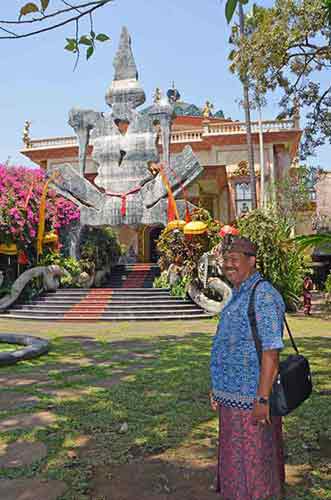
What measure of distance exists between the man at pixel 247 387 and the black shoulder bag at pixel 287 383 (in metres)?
0.03

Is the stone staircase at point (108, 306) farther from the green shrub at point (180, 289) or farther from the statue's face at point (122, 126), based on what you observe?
the statue's face at point (122, 126)

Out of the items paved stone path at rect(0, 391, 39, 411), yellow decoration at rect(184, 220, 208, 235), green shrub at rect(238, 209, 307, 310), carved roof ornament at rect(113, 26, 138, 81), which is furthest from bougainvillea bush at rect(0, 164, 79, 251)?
paved stone path at rect(0, 391, 39, 411)

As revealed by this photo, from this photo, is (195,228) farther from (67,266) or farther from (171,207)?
(67,266)

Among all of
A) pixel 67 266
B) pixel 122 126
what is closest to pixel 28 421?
pixel 67 266

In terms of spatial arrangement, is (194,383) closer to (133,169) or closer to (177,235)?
(177,235)

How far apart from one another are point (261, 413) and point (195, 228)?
10802mm

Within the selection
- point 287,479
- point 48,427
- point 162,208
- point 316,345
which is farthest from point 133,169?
point 287,479

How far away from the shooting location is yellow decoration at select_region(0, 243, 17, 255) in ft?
48.2

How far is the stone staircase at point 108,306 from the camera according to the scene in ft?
41.2

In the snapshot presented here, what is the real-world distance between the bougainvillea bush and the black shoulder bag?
13.1 meters

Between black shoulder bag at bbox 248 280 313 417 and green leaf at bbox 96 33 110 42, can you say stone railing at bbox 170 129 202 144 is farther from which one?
black shoulder bag at bbox 248 280 313 417

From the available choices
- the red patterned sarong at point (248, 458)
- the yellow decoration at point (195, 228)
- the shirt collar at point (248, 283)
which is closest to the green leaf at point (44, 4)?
the shirt collar at point (248, 283)

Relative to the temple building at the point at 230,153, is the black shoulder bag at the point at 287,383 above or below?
below

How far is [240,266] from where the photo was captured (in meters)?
2.44
